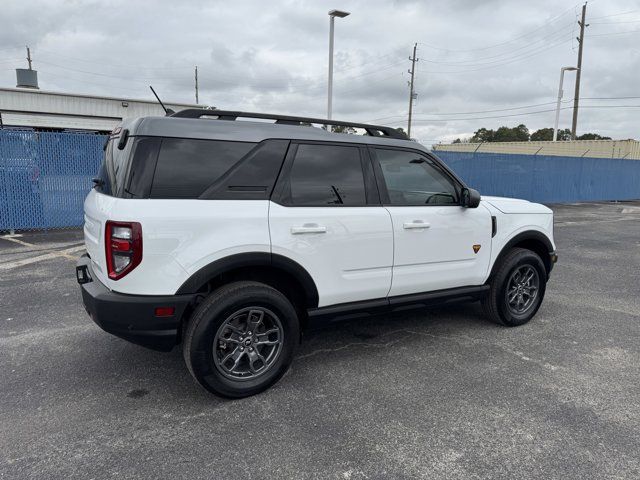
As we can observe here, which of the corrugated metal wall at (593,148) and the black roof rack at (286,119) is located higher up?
the corrugated metal wall at (593,148)

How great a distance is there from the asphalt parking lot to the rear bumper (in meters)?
0.51

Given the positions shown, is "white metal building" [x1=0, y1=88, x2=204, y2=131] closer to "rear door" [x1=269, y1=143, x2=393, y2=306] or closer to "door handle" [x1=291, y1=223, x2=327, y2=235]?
"rear door" [x1=269, y1=143, x2=393, y2=306]

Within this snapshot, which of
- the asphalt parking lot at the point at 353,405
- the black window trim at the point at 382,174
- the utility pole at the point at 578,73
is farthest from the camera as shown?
the utility pole at the point at 578,73

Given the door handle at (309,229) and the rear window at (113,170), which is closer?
the rear window at (113,170)

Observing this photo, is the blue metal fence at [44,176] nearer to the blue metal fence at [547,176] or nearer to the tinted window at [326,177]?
the tinted window at [326,177]

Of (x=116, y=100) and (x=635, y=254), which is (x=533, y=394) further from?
(x=116, y=100)

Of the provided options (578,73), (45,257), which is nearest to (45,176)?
(45,257)

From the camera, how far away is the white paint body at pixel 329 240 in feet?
9.37

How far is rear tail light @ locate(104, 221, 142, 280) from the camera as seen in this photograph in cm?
277

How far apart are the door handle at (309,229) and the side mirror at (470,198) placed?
1.46 meters

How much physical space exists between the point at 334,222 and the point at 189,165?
3.58 ft

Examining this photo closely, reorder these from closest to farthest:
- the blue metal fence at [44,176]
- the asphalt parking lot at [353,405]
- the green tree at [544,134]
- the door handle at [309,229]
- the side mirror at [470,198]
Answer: the asphalt parking lot at [353,405] → the door handle at [309,229] → the side mirror at [470,198] → the blue metal fence at [44,176] → the green tree at [544,134]

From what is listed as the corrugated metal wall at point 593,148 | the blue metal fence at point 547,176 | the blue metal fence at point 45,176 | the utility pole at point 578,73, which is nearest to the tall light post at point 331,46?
the blue metal fence at point 547,176

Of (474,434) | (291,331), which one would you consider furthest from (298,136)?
(474,434)
